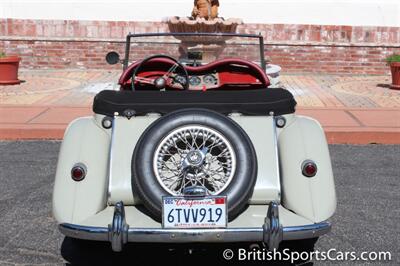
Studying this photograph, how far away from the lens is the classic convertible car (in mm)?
3654

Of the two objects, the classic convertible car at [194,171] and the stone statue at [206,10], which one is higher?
the stone statue at [206,10]

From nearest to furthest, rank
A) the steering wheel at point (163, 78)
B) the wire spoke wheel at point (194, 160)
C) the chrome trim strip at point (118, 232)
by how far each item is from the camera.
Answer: the chrome trim strip at point (118, 232)
the wire spoke wheel at point (194, 160)
the steering wheel at point (163, 78)

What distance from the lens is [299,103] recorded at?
10023 millimetres

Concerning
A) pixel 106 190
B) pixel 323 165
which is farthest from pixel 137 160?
pixel 323 165

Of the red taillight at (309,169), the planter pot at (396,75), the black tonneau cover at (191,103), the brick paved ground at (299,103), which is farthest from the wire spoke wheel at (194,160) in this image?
the planter pot at (396,75)

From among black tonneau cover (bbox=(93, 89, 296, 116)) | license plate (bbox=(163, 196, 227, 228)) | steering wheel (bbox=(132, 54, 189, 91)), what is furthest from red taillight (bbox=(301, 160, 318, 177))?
steering wheel (bbox=(132, 54, 189, 91))

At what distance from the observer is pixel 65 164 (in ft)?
13.2

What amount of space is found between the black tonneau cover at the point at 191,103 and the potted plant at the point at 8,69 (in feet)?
26.0

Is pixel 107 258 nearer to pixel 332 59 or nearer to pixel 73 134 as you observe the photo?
pixel 73 134

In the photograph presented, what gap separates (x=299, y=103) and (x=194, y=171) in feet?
21.2

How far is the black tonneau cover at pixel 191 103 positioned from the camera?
4098 mm

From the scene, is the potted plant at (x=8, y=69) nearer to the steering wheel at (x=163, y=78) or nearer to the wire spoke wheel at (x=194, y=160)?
the steering wheel at (x=163, y=78)

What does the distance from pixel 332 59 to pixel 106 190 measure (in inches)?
438

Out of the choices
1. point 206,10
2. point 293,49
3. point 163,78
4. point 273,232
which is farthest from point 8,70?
point 273,232
